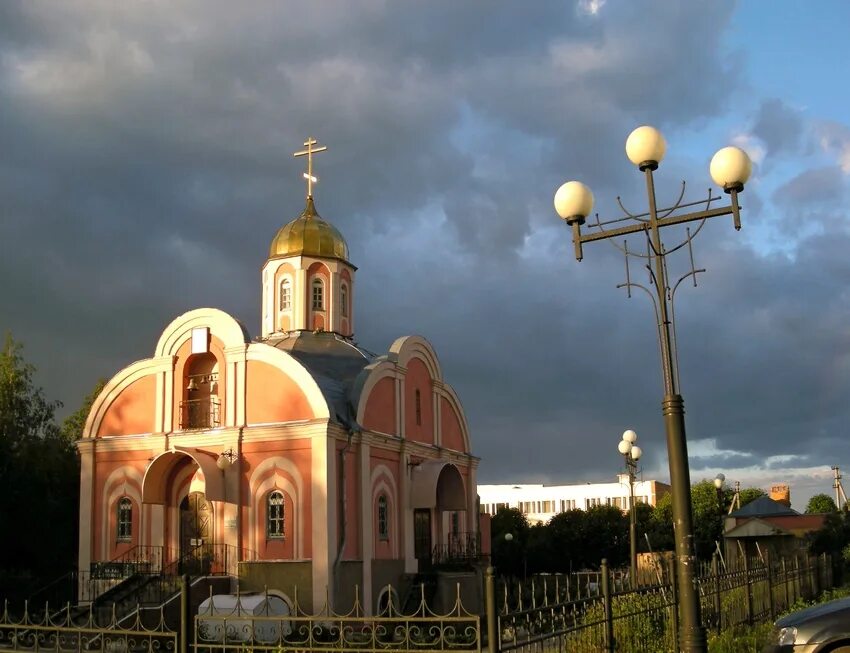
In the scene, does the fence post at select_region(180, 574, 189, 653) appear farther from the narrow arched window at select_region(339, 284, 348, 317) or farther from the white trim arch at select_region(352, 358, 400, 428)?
the narrow arched window at select_region(339, 284, 348, 317)

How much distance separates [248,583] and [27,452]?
537 inches

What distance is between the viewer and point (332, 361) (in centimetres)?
2767

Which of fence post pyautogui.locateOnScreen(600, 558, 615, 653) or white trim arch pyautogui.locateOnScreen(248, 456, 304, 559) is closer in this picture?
fence post pyautogui.locateOnScreen(600, 558, 615, 653)

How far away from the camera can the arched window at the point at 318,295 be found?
30.5 meters

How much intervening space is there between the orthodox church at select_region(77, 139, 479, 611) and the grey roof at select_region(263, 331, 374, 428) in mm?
60

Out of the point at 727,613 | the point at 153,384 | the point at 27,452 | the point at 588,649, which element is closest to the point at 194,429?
the point at 153,384

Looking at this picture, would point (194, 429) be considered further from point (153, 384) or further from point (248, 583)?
point (248, 583)

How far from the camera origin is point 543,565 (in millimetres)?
51125

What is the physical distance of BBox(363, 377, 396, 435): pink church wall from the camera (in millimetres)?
25312

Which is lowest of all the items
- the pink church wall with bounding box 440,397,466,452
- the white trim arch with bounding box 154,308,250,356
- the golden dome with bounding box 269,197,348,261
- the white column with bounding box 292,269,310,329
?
the pink church wall with bounding box 440,397,466,452

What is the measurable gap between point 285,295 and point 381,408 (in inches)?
260

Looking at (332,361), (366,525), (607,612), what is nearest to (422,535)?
(366,525)

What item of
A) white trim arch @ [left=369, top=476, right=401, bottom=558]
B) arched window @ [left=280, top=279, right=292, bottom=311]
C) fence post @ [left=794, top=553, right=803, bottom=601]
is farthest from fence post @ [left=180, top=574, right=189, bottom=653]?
arched window @ [left=280, top=279, right=292, bottom=311]

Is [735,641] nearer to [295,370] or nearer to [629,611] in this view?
[629,611]
